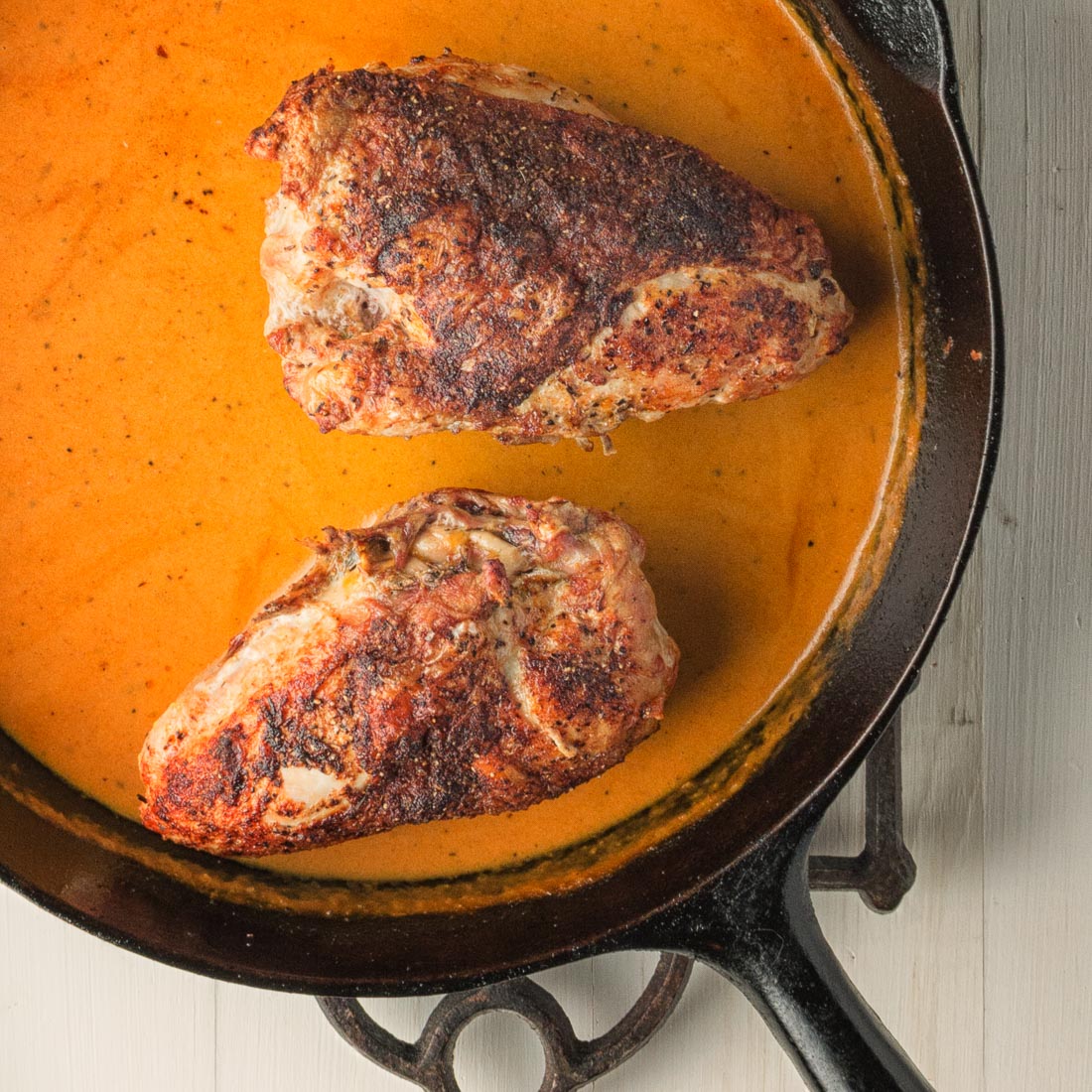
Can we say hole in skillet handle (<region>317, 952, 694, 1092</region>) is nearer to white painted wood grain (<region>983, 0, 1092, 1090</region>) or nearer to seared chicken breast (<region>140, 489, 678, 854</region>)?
seared chicken breast (<region>140, 489, 678, 854</region>)

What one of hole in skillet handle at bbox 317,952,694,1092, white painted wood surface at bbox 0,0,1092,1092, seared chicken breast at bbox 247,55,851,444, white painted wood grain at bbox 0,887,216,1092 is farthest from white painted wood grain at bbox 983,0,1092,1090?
white painted wood grain at bbox 0,887,216,1092

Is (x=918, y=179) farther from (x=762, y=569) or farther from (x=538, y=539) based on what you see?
(x=538, y=539)

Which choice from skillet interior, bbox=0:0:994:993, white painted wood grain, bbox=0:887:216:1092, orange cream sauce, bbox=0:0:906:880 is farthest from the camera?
white painted wood grain, bbox=0:887:216:1092

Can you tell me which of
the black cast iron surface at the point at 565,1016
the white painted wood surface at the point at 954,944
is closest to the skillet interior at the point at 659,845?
the black cast iron surface at the point at 565,1016

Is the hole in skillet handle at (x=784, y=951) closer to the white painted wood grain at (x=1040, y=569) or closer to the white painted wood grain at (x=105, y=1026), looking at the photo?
the white painted wood grain at (x=1040, y=569)

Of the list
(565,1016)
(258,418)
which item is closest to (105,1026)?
(565,1016)

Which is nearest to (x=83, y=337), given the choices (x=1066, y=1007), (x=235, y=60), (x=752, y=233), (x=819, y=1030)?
(x=235, y=60)
